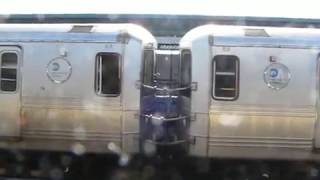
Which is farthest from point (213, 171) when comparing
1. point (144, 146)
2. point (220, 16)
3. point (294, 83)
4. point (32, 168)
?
point (220, 16)

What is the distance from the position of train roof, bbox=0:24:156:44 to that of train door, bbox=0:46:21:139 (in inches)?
11.7

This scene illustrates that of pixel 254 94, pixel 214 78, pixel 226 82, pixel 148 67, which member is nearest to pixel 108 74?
pixel 148 67

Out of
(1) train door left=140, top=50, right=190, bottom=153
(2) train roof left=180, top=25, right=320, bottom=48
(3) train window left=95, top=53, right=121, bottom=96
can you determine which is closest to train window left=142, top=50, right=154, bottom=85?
(1) train door left=140, top=50, right=190, bottom=153

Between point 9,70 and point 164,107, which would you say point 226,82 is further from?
point 9,70

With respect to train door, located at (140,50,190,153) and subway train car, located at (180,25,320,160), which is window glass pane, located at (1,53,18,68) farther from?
subway train car, located at (180,25,320,160)

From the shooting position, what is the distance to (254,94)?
1129cm

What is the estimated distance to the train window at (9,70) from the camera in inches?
471

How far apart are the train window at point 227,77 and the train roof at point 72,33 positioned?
4.59 feet

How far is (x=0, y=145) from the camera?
12.3m

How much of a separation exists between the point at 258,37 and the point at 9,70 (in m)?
4.82

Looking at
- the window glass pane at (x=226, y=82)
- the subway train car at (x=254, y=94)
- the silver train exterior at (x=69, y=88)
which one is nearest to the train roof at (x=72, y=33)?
the silver train exterior at (x=69, y=88)

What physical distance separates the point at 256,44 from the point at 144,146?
9.17 feet

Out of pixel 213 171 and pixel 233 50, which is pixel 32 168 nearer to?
pixel 213 171

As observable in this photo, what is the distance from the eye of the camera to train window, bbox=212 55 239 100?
11320 millimetres
